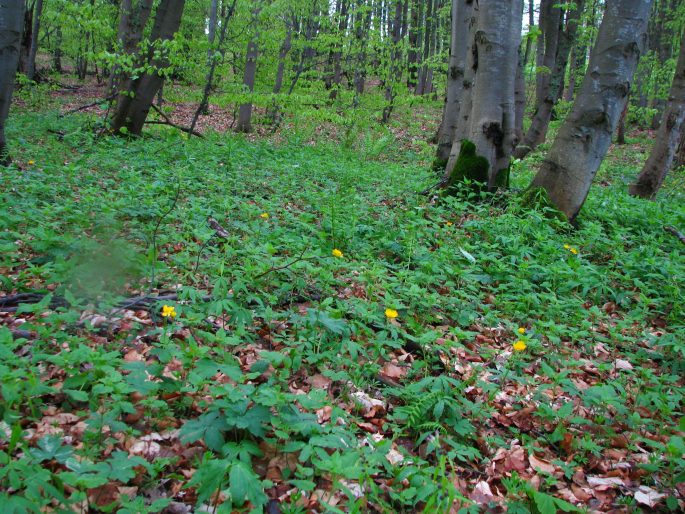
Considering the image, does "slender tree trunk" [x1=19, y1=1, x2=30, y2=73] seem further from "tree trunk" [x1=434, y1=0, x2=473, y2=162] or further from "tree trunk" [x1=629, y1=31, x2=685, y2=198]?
"tree trunk" [x1=629, y1=31, x2=685, y2=198]

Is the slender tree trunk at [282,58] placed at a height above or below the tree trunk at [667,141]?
above

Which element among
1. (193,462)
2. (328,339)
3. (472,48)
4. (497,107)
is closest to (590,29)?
(472,48)

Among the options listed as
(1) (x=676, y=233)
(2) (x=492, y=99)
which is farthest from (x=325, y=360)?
(1) (x=676, y=233)

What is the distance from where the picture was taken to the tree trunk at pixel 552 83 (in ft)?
41.3

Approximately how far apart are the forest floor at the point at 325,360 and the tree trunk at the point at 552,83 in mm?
8516

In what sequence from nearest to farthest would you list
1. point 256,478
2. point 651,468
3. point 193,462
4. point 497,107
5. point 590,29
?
point 256,478 → point 193,462 → point 651,468 → point 497,107 → point 590,29

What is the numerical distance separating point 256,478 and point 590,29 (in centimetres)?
1726

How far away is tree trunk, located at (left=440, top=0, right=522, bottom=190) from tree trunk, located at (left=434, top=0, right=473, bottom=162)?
2123mm

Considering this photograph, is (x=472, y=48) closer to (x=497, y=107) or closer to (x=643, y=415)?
(x=497, y=107)

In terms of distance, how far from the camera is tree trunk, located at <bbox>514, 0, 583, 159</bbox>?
12.6 metres

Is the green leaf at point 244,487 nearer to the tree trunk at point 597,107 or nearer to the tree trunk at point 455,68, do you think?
the tree trunk at point 597,107

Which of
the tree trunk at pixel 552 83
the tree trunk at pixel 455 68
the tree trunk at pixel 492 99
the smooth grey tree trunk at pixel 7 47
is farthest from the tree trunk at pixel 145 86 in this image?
the tree trunk at pixel 552 83

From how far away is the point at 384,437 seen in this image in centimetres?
226

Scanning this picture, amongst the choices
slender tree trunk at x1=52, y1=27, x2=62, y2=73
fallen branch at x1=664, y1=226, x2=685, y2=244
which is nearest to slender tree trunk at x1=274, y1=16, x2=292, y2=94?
fallen branch at x1=664, y1=226, x2=685, y2=244
